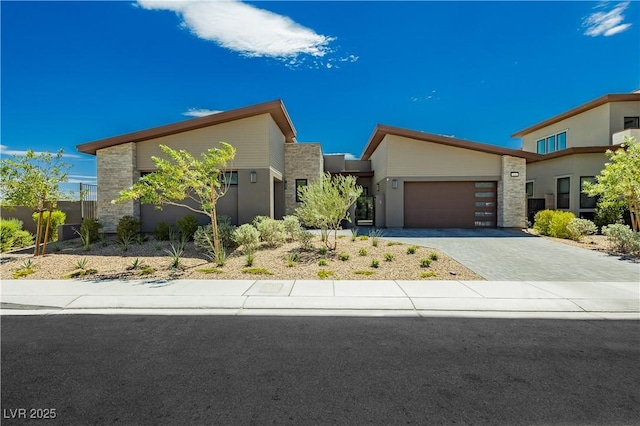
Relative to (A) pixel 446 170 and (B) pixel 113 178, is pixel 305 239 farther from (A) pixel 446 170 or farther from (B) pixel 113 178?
(A) pixel 446 170

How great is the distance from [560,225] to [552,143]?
1187cm

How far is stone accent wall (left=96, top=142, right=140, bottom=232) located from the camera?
1465cm

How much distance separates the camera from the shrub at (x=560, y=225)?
14091mm

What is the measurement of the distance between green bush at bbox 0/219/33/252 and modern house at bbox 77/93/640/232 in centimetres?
280

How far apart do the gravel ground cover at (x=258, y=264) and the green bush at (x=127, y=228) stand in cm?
120

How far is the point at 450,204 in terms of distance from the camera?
1781 cm

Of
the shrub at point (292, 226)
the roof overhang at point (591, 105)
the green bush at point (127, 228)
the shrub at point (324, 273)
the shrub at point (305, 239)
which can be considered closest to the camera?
the shrub at point (324, 273)

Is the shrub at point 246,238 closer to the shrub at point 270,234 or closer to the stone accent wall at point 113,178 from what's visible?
the shrub at point 270,234

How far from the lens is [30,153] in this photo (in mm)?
9938

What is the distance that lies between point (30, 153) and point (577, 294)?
1538cm

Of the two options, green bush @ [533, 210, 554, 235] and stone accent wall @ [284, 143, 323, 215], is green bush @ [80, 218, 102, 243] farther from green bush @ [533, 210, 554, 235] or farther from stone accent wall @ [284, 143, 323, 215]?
green bush @ [533, 210, 554, 235]

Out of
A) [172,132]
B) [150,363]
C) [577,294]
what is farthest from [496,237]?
[172,132]

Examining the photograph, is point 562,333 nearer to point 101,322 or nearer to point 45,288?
point 101,322

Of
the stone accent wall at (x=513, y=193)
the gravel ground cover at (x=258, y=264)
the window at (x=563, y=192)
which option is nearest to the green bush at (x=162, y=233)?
the gravel ground cover at (x=258, y=264)
